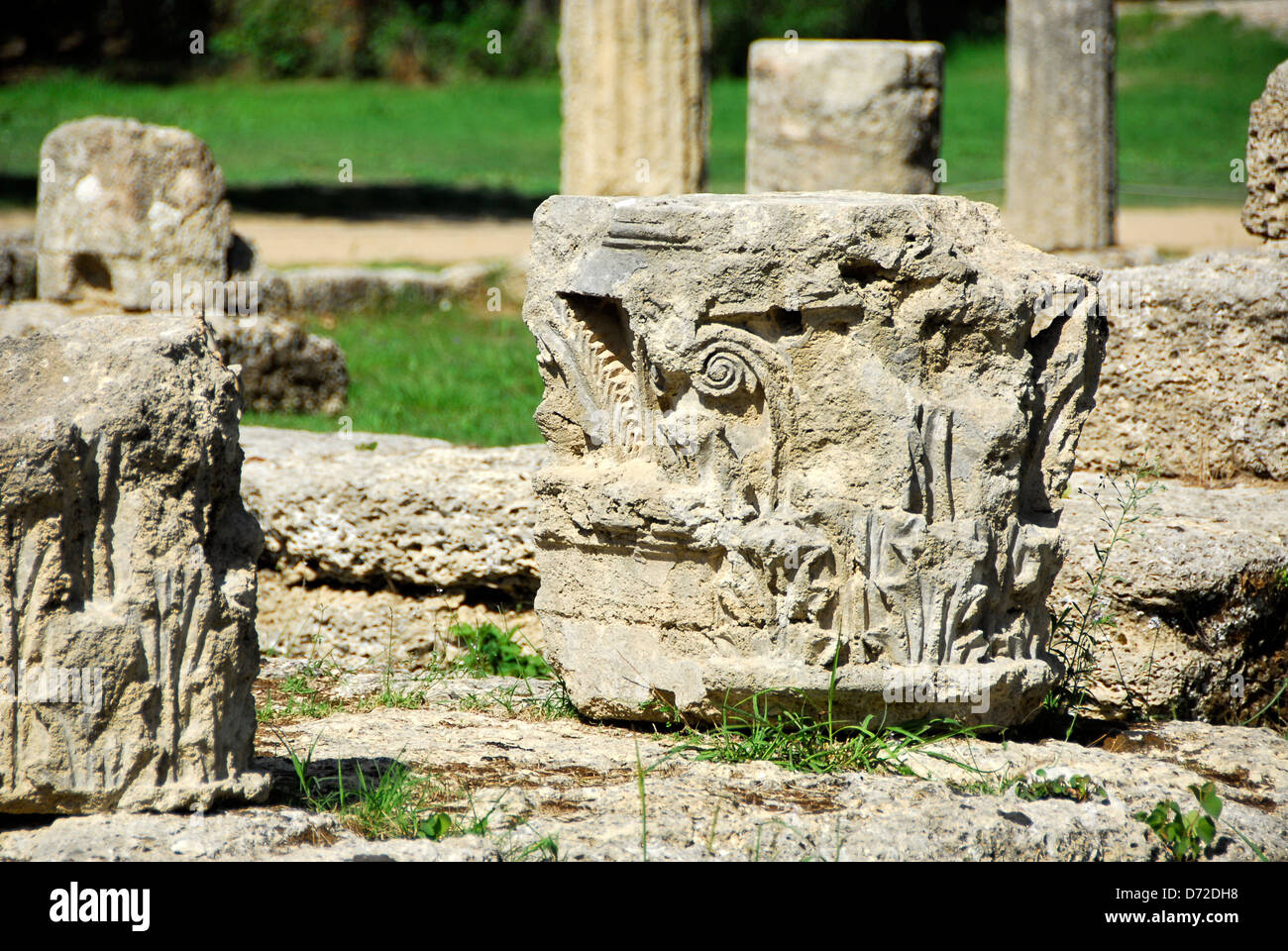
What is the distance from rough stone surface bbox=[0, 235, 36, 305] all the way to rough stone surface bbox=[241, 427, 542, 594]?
4.43m

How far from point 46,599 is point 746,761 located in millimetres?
1548

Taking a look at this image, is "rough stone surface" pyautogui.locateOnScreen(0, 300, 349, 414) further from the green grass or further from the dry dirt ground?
the dry dirt ground

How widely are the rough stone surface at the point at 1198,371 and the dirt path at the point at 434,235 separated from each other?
7127mm

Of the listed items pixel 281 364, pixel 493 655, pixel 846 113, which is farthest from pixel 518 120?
pixel 493 655

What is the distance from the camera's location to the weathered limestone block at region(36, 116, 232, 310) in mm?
7262

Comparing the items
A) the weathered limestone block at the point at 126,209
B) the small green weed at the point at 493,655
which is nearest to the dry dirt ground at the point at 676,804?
the small green weed at the point at 493,655

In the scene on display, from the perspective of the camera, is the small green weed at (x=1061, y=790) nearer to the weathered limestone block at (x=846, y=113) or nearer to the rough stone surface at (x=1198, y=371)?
the rough stone surface at (x=1198, y=371)

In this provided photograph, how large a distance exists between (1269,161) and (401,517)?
3632 mm

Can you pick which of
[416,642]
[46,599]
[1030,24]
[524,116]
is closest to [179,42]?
[524,116]

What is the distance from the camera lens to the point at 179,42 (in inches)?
1013

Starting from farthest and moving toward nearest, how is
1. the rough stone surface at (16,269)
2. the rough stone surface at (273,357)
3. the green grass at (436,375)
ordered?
the rough stone surface at (16,269), the rough stone surface at (273,357), the green grass at (436,375)

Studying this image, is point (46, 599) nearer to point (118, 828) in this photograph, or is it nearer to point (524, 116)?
point (118, 828)

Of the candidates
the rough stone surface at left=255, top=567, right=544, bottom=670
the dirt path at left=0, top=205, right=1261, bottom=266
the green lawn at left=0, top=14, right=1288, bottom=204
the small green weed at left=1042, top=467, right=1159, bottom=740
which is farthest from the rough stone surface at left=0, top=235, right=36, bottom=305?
the green lawn at left=0, top=14, right=1288, bottom=204

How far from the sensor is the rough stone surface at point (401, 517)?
4539 mm
